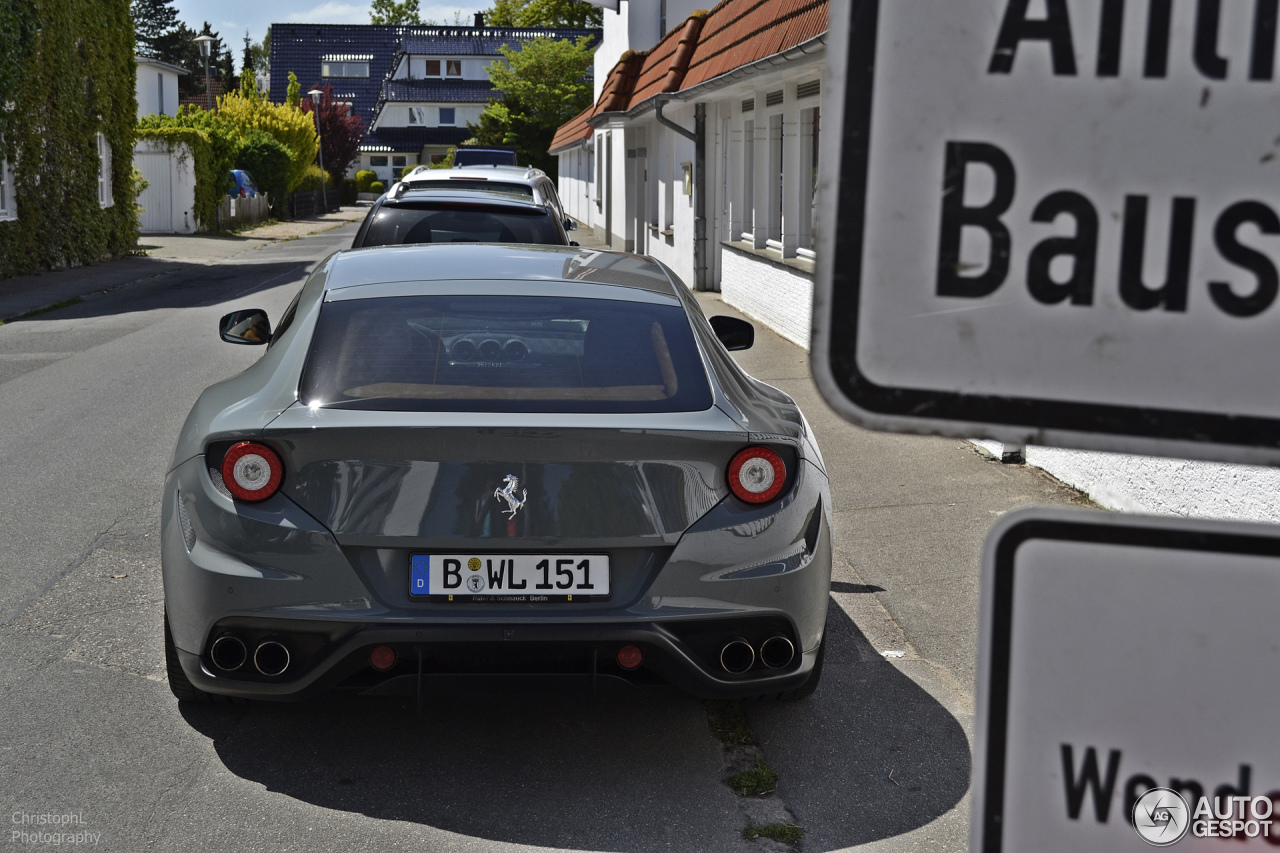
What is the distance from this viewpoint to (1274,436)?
100cm

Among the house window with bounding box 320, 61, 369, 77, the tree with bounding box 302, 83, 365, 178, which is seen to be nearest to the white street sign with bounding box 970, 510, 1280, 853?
the tree with bounding box 302, 83, 365, 178

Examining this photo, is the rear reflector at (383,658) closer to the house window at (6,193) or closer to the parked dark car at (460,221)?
the parked dark car at (460,221)

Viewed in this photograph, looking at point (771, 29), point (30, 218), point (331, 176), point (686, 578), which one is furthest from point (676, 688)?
point (331, 176)

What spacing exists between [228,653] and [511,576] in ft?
2.78

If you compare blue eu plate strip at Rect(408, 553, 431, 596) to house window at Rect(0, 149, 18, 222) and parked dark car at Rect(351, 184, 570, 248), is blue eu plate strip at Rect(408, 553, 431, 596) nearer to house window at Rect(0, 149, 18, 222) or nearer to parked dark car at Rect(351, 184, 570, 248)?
parked dark car at Rect(351, 184, 570, 248)

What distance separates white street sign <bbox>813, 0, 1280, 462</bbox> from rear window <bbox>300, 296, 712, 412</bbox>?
2810 millimetres

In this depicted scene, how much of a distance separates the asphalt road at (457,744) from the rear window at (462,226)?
121 inches

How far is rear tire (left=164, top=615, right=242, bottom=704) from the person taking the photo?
4219 mm

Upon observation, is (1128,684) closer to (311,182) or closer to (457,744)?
(457,744)

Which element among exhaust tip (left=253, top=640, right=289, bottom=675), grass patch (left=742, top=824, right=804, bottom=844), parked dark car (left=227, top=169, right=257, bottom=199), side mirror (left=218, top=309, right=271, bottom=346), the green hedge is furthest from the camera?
parked dark car (left=227, top=169, right=257, bottom=199)

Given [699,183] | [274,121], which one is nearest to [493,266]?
[699,183]

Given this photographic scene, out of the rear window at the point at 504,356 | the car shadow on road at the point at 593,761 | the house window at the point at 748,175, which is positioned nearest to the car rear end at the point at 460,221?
the rear window at the point at 504,356

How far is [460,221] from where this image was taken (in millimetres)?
9227

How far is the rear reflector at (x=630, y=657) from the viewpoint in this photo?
3.82 metres
